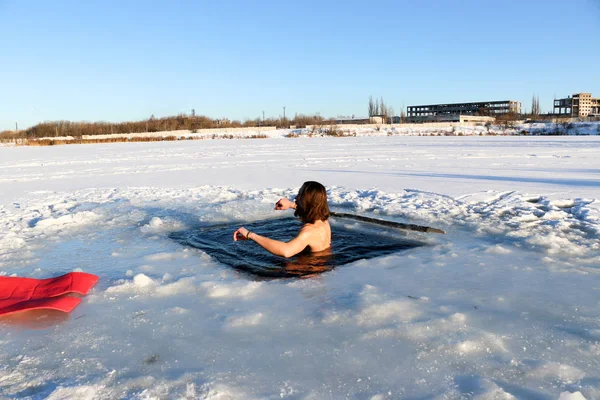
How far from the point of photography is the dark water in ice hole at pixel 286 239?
153 inches

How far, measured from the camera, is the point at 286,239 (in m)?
5.07

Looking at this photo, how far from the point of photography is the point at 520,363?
2.09 meters

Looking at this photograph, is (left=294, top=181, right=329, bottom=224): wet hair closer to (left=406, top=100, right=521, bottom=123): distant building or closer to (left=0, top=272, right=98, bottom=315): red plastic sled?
(left=0, top=272, right=98, bottom=315): red plastic sled

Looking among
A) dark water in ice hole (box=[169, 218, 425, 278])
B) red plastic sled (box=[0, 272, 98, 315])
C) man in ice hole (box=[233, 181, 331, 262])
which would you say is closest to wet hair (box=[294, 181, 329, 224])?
man in ice hole (box=[233, 181, 331, 262])

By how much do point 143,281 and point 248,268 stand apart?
2.88ft

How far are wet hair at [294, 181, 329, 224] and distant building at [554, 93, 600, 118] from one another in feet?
299

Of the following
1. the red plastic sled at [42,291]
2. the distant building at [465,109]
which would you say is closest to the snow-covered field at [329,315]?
the red plastic sled at [42,291]

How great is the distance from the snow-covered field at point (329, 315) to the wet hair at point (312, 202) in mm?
584

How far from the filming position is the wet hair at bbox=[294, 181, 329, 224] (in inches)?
158

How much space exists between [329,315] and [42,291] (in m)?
1.99

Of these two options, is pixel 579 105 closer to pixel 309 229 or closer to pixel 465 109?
pixel 465 109

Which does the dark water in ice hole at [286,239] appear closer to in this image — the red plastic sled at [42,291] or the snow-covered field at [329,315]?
the snow-covered field at [329,315]

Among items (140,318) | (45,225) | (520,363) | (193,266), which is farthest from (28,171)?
(520,363)

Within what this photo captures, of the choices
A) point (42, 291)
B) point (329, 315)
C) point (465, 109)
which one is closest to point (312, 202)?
point (329, 315)
